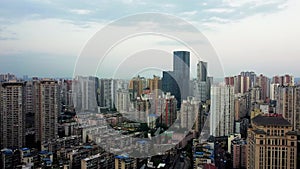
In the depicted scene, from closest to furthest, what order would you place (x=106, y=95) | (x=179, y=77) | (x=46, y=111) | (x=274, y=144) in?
(x=274, y=144) → (x=179, y=77) → (x=106, y=95) → (x=46, y=111)

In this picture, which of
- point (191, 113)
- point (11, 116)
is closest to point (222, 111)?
point (191, 113)

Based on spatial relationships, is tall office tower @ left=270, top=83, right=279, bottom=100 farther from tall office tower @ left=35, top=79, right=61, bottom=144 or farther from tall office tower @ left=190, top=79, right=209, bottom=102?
tall office tower @ left=35, top=79, right=61, bottom=144

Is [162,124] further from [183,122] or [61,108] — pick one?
[61,108]

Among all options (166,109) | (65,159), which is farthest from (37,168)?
(166,109)

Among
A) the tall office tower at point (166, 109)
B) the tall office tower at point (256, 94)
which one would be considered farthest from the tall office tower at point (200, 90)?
the tall office tower at point (256, 94)

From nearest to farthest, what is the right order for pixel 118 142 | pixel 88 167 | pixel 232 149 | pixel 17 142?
pixel 88 167 → pixel 118 142 → pixel 232 149 → pixel 17 142

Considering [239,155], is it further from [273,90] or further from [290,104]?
[273,90]
